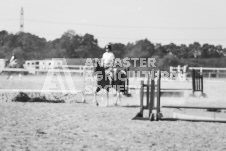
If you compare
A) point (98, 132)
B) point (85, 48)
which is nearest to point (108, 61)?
point (98, 132)

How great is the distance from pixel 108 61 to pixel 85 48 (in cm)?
9241

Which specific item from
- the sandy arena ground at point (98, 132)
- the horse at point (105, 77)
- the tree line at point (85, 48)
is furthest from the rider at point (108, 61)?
the tree line at point (85, 48)

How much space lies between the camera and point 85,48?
346 feet

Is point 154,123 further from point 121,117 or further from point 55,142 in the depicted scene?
point 55,142

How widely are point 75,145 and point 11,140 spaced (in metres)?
1.04

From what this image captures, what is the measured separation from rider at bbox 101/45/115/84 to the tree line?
79885mm

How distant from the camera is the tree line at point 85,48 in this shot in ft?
326

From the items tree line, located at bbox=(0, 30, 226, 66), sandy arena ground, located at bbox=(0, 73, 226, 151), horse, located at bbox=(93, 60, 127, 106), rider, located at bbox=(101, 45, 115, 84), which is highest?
tree line, located at bbox=(0, 30, 226, 66)

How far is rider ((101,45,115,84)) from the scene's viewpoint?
13.3 metres

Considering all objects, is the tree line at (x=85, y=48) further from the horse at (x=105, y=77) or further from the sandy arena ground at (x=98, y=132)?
the sandy arena ground at (x=98, y=132)

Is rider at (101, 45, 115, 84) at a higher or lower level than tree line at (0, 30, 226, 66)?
lower

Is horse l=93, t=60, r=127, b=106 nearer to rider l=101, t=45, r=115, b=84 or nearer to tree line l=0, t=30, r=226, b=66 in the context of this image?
rider l=101, t=45, r=115, b=84

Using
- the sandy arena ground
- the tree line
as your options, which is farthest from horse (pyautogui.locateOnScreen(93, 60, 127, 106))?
the tree line

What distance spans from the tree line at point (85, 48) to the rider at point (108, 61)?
79.9m
